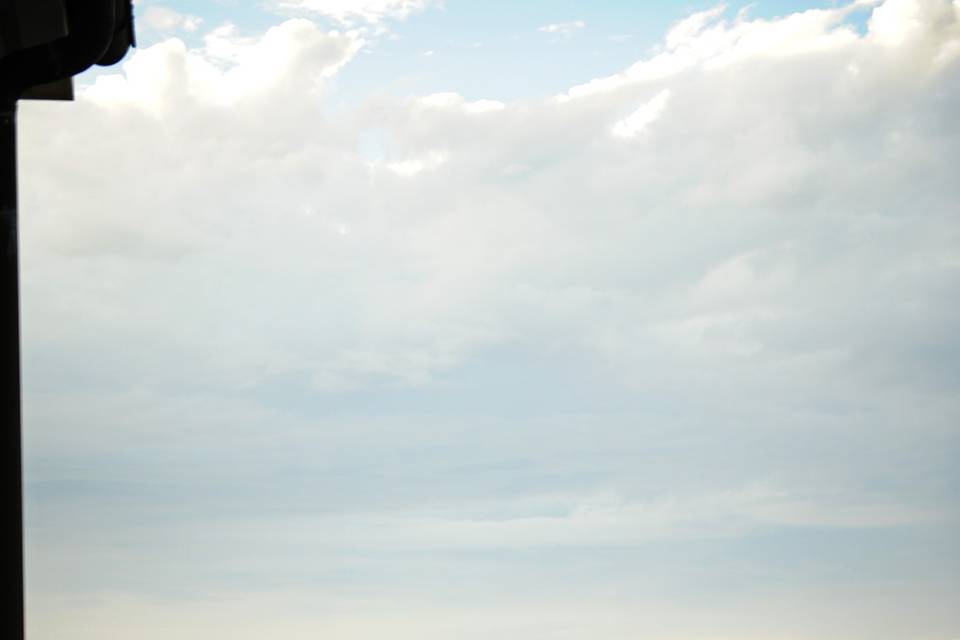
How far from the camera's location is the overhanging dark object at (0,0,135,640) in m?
11.7

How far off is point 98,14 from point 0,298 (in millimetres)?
4079

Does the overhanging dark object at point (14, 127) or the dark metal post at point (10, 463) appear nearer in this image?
the overhanging dark object at point (14, 127)

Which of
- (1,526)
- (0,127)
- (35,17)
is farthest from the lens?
(0,127)

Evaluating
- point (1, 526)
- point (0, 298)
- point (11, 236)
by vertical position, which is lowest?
point (1, 526)

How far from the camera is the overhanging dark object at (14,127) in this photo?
11.7 metres

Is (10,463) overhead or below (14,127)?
below

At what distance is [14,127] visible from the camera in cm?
1344

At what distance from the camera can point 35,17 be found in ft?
36.5

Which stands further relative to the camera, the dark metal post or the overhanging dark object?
the dark metal post

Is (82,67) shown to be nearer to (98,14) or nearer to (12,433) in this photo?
(98,14)

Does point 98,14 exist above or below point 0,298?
above

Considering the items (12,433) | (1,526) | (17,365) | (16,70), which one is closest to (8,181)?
(16,70)

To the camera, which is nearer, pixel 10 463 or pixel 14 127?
pixel 10 463

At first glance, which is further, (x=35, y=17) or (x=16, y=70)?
(x=16, y=70)
